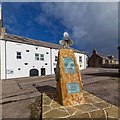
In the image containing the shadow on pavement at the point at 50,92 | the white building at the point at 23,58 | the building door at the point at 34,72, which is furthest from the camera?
the building door at the point at 34,72

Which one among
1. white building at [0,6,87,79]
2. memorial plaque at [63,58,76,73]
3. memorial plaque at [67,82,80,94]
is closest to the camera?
memorial plaque at [67,82,80,94]

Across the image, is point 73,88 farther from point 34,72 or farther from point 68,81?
point 34,72

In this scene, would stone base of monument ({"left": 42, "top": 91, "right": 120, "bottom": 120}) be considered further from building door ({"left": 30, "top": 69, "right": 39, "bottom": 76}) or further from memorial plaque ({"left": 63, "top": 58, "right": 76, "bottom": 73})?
building door ({"left": 30, "top": 69, "right": 39, "bottom": 76})

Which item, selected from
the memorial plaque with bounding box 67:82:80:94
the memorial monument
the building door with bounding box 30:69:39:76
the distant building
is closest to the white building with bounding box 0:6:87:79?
the building door with bounding box 30:69:39:76

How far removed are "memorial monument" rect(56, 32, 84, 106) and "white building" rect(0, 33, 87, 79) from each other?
14.5 meters

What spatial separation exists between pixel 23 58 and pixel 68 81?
16.2 m

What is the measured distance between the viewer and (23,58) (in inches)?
830

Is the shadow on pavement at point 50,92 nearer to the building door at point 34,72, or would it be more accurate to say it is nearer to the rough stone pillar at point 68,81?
the rough stone pillar at point 68,81

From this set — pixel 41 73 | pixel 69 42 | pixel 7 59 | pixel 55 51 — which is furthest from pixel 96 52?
pixel 69 42

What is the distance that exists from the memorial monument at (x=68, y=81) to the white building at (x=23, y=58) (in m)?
14.5

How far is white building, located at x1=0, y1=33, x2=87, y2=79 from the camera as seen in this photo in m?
18.9

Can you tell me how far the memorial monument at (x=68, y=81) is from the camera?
6.01m

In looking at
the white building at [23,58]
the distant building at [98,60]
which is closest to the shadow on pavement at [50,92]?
the white building at [23,58]

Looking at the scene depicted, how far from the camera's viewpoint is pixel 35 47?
22938 millimetres
